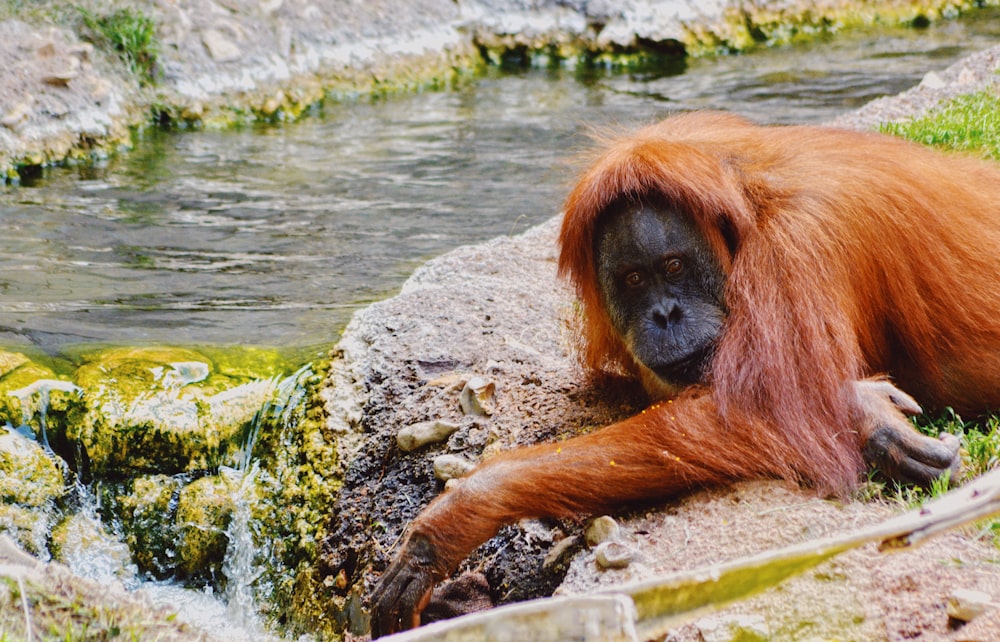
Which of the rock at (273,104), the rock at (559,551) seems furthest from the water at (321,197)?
the rock at (559,551)

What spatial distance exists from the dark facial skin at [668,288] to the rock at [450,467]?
0.79 m

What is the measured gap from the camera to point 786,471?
3.13 meters

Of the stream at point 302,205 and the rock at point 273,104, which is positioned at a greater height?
the rock at point 273,104

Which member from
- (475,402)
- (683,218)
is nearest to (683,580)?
(683,218)

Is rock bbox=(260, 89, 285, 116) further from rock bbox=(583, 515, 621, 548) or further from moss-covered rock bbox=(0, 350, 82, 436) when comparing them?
rock bbox=(583, 515, 621, 548)

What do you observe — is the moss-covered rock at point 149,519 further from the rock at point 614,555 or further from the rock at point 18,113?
the rock at point 18,113

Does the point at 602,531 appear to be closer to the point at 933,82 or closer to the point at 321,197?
the point at 321,197

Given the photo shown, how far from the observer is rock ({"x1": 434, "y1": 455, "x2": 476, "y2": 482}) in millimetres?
3898

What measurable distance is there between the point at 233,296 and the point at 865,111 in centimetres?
458

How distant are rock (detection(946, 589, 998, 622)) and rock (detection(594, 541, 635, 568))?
34.0 inches

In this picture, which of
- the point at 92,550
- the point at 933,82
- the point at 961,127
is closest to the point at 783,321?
the point at 92,550

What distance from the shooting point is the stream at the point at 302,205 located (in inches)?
200

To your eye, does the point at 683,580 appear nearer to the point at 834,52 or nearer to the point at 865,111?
the point at 865,111

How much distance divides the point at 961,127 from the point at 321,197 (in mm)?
4152
